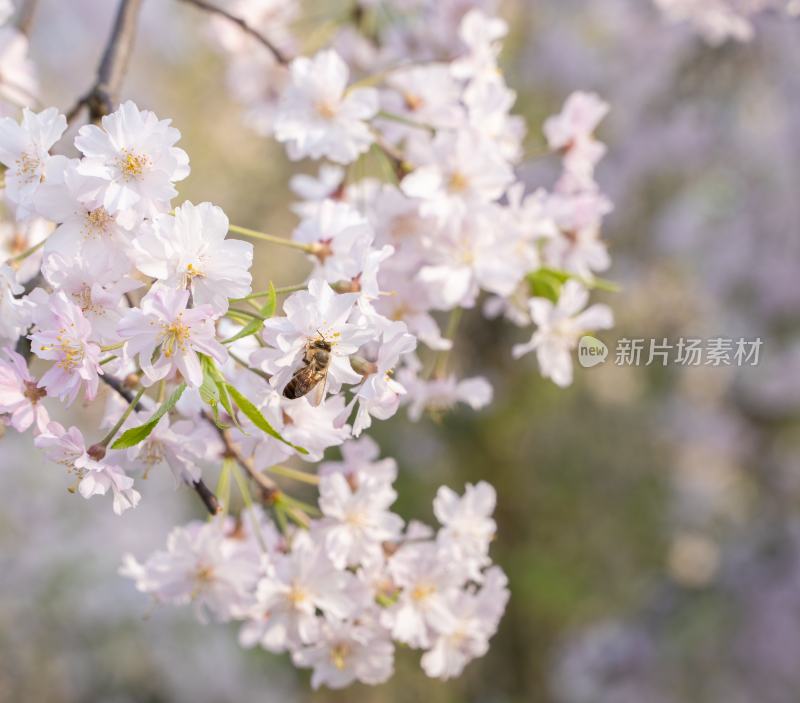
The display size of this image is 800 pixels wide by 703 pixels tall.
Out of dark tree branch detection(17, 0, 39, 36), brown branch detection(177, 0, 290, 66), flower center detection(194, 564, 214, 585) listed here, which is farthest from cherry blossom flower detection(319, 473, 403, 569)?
dark tree branch detection(17, 0, 39, 36)

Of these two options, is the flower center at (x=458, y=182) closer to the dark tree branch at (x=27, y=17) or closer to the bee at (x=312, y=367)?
the bee at (x=312, y=367)

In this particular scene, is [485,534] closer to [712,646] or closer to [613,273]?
[712,646]

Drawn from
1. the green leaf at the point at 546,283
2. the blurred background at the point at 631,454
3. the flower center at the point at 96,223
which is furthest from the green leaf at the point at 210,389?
the blurred background at the point at 631,454

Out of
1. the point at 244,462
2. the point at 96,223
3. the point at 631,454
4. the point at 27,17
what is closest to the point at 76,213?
the point at 96,223

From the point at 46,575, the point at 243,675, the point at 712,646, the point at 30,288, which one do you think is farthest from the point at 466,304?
the point at 243,675

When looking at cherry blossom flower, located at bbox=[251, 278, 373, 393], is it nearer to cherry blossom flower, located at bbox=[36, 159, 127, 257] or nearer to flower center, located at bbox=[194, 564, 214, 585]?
cherry blossom flower, located at bbox=[36, 159, 127, 257]

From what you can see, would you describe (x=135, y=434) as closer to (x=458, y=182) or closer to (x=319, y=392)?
(x=319, y=392)
